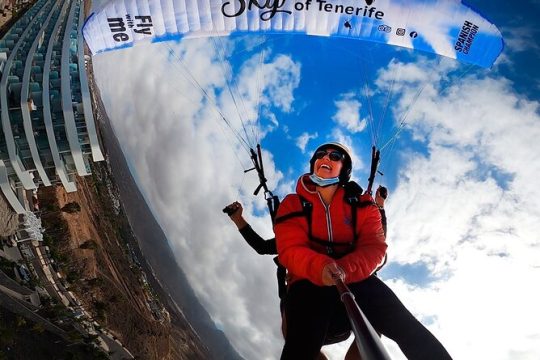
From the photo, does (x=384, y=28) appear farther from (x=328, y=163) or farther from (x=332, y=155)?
(x=328, y=163)

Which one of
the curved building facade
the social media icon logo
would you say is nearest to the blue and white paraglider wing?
the social media icon logo

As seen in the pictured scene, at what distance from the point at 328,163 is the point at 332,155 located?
0.17 meters

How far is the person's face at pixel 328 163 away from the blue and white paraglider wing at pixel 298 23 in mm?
6460

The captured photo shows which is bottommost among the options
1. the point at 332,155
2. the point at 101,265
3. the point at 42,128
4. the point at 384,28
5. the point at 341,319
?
the point at 341,319

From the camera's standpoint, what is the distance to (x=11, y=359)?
89.9ft

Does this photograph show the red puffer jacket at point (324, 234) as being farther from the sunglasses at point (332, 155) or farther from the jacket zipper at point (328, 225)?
the sunglasses at point (332, 155)

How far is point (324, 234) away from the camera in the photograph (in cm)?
563

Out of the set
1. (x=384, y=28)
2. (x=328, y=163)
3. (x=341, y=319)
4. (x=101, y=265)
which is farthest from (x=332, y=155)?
(x=101, y=265)

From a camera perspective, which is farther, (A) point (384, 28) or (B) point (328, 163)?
(A) point (384, 28)

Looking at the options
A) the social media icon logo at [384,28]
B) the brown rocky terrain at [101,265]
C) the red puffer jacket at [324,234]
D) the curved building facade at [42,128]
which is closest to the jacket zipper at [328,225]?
the red puffer jacket at [324,234]

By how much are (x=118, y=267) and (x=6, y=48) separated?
3960 centimetres

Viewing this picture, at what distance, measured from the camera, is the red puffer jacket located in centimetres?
494

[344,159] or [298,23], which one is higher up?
[298,23]

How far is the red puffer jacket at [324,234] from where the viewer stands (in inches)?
195
